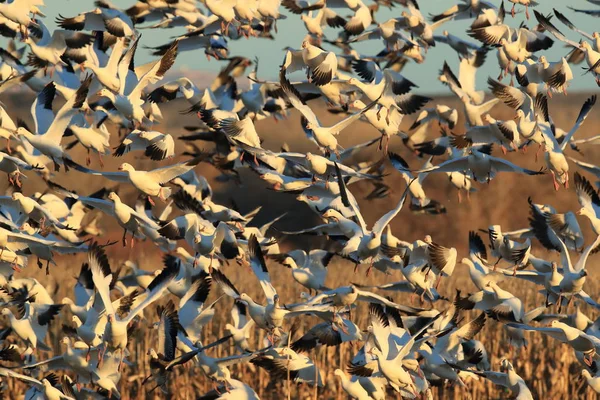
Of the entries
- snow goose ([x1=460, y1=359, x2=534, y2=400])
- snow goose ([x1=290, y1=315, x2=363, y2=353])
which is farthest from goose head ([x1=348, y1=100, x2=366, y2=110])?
snow goose ([x1=460, y1=359, x2=534, y2=400])

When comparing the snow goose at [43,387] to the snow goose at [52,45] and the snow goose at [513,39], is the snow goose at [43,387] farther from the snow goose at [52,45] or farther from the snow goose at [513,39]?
the snow goose at [513,39]

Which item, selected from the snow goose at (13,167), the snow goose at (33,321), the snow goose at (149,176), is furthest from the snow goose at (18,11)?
the snow goose at (33,321)

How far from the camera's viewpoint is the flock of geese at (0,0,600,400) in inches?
337

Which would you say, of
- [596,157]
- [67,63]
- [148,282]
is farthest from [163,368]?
[596,157]

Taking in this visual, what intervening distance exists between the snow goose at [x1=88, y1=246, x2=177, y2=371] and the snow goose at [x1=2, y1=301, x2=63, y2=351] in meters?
1.26

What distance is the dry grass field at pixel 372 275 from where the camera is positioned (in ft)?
36.0

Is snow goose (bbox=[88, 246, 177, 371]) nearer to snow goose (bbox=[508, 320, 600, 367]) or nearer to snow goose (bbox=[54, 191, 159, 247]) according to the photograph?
snow goose (bbox=[54, 191, 159, 247])

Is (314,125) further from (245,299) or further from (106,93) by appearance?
(106,93)

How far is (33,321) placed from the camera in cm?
990

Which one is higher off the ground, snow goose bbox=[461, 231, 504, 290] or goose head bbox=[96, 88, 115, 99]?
goose head bbox=[96, 88, 115, 99]

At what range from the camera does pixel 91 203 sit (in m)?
8.70

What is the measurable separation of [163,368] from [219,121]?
7.16ft

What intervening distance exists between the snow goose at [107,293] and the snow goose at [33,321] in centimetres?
126

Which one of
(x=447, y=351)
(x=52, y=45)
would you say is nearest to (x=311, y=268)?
(x=447, y=351)
